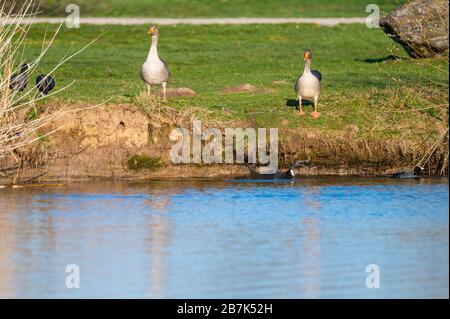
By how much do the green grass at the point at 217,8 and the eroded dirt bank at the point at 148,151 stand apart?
19831 millimetres

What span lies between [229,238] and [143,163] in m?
5.54

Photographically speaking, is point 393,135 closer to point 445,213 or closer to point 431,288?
point 445,213

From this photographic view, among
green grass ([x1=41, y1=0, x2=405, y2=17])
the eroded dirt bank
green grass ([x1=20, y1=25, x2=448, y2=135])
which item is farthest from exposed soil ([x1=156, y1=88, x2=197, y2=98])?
green grass ([x1=41, y1=0, x2=405, y2=17])

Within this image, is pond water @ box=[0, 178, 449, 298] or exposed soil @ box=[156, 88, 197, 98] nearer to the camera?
pond water @ box=[0, 178, 449, 298]

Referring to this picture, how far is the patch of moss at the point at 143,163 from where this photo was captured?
20.7 metres

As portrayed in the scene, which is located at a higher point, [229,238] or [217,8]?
[217,8]

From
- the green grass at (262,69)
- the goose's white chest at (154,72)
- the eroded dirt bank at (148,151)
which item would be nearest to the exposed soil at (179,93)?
the green grass at (262,69)

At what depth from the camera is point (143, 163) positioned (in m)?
20.8

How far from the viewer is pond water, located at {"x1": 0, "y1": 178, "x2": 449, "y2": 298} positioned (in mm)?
13219

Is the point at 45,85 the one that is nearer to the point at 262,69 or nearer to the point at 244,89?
the point at 244,89

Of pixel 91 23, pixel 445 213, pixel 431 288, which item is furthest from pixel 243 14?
pixel 431 288

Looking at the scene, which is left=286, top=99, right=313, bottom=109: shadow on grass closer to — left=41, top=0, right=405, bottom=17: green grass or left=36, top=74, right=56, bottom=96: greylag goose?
left=36, top=74, right=56, bottom=96: greylag goose

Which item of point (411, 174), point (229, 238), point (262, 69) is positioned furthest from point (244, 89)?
point (229, 238)
